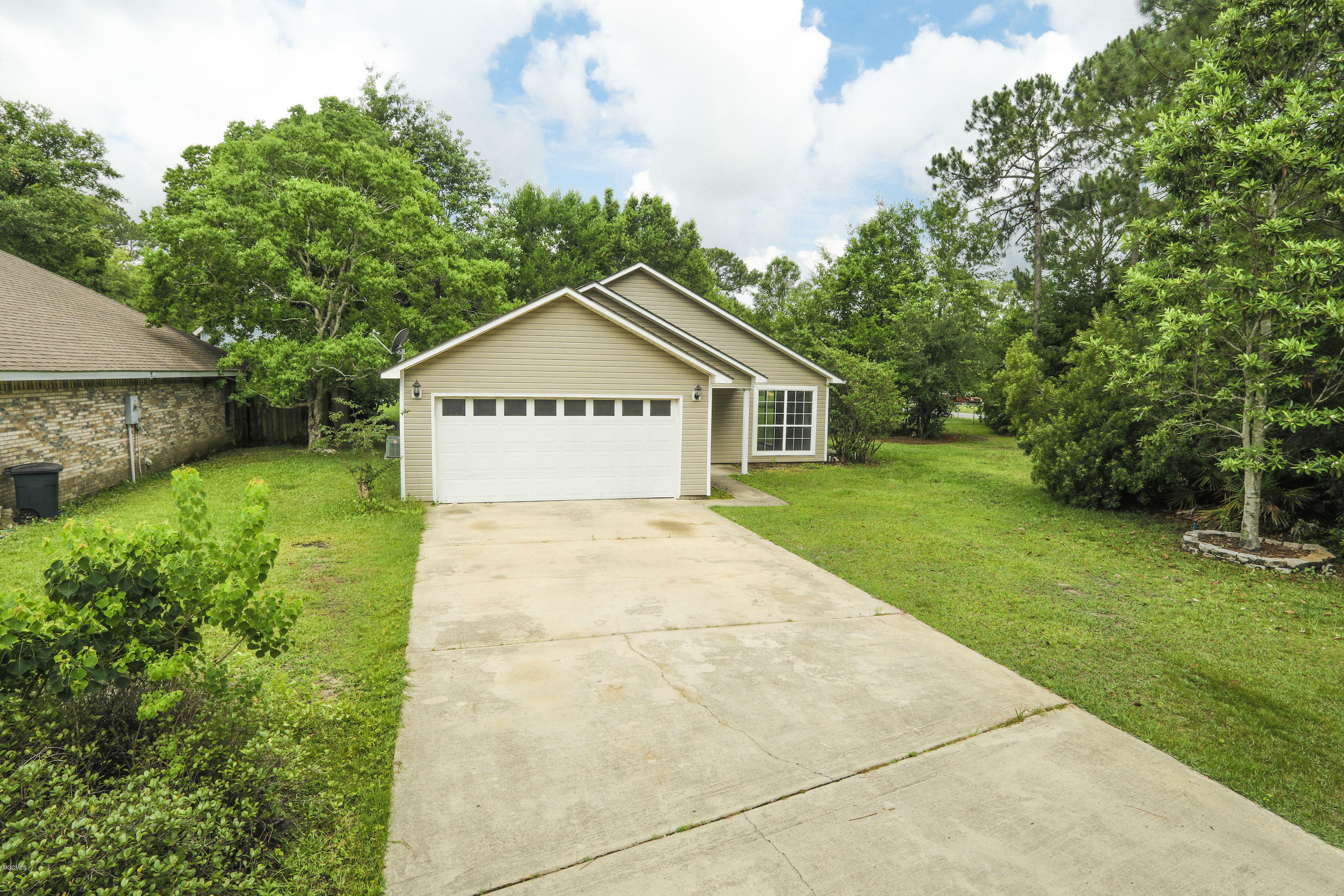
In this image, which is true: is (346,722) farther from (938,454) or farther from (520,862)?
(938,454)

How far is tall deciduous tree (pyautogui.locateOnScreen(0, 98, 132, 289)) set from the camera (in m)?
21.5

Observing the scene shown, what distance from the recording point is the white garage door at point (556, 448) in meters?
12.4

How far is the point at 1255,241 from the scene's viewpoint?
8.96m

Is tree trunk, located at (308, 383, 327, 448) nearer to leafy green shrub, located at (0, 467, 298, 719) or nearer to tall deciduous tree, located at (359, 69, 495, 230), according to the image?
tall deciduous tree, located at (359, 69, 495, 230)

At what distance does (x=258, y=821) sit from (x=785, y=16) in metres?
17.4

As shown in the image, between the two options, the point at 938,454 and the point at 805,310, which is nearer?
the point at 938,454

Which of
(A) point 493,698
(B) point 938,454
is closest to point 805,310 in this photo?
(B) point 938,454

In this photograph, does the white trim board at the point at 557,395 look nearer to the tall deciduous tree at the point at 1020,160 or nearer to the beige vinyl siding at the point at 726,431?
the beige vinyl siding at the point at 726,431

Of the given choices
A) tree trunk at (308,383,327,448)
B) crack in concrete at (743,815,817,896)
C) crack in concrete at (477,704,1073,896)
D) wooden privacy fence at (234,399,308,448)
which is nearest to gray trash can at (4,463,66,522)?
tree trunk at (308,383,327,448)

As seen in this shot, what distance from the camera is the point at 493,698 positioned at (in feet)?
16.0

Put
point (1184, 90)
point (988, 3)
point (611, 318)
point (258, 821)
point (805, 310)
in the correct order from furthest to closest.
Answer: point (805, 310) → point (988, 3) → point (611, 318) → point (1184, 90) → point (258, 821)

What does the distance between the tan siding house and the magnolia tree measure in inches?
301

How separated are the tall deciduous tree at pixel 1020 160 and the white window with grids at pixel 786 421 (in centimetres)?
1754

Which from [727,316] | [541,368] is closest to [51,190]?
[541,368]
